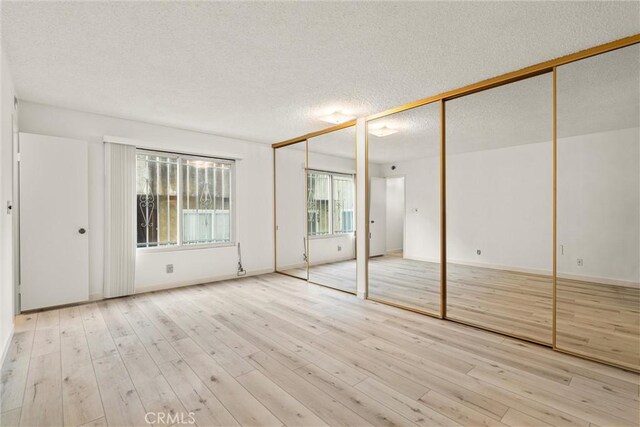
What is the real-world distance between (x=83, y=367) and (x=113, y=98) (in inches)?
112

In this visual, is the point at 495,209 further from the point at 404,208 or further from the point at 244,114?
the point at 244,114

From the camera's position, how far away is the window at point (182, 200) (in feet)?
14.7

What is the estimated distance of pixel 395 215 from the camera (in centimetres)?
771

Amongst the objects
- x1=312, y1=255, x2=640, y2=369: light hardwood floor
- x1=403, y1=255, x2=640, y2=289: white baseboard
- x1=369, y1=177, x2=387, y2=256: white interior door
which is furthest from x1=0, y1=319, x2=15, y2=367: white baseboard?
x1=403, y1=255, x2=640, y2=289: white baseboard

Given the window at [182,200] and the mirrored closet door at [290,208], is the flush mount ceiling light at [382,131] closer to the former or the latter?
the mirrored closet door at [290,208]

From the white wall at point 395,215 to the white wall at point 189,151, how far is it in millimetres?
3291

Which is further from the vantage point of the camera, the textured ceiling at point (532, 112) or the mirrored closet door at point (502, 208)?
the mirrored closet door at point (502, 208)

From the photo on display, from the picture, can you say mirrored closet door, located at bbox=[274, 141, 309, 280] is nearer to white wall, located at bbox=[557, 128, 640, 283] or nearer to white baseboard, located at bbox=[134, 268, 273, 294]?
white baseboard, located at bbox=[134, 268, 273, 294]

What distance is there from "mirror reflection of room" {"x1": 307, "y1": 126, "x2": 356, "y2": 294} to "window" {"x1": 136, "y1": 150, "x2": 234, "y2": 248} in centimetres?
165

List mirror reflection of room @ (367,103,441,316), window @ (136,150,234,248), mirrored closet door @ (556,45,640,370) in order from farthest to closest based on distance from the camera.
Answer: window @ (136,150,234,248)
mirror reflection of room @ (367,103,441,316)
mirrored closet door @ (556,45,640,370)

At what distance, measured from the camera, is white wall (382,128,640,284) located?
443 cm

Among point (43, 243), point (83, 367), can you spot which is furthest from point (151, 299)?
point (83, 367)

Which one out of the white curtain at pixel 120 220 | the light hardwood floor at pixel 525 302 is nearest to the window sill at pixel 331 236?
the light hardwood floor at pixel 525 302

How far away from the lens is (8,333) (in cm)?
264
